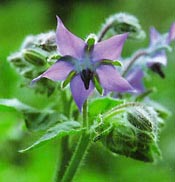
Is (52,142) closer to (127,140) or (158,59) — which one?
(158,59)

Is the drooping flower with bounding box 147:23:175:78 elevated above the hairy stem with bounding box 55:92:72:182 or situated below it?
above

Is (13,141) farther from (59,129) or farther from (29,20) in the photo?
(29,20)

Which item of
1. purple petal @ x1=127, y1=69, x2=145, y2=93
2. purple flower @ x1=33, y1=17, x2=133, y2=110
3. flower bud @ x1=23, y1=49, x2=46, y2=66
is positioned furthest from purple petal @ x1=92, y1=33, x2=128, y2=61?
purple petal @ x1=127, y1=69, x2=145, y2=93

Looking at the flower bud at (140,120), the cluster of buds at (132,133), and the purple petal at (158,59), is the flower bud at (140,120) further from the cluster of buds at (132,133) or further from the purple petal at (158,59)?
the purple petal at (158,59)

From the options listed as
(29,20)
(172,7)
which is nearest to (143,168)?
(29,20)

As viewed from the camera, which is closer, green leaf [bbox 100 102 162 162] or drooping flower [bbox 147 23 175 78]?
green leaf [bbox 100 102 162 162]

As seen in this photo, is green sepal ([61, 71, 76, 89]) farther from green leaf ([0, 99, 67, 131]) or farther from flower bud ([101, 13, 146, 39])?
flower bud ([101, 13, 146, 39])

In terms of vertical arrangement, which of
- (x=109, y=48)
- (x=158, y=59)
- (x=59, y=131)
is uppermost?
(x=158, y=59)

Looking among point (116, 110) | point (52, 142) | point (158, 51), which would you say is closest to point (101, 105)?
point (116, 110)
